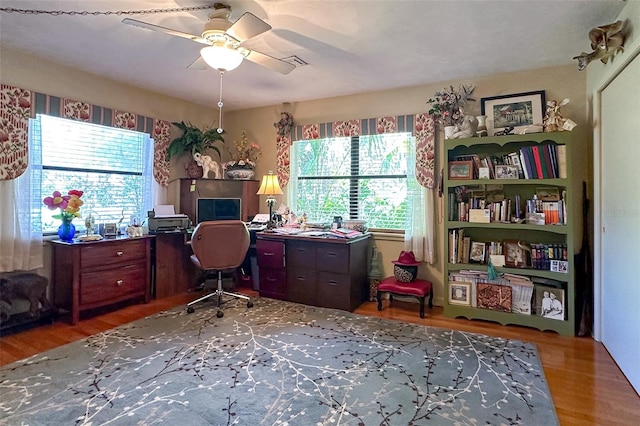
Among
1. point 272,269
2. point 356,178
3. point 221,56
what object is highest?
point 221,56

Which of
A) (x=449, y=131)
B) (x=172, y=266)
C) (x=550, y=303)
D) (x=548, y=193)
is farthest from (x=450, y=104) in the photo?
(x=172, y=266)

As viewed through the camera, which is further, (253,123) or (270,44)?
(253,123)

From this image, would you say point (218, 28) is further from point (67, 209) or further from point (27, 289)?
point (27, 289)

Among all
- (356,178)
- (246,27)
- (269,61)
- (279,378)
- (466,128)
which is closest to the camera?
(246,27)

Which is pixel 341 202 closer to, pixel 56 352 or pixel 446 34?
pixel 446 34

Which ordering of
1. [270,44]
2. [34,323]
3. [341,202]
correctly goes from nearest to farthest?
[270,44] → [34,323] → [341,202]

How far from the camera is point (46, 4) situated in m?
2.27

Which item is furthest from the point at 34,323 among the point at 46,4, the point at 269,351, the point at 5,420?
the point at 46,4

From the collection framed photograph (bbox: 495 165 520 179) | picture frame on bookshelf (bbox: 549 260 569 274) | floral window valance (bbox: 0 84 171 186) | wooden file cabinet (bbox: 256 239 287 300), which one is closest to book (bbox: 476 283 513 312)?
picture frame on bookshelf (bbox: 549 260 569 274)

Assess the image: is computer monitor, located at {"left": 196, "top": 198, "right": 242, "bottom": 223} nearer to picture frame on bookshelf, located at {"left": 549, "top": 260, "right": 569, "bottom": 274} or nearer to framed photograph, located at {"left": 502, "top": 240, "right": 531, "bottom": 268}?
framed photograph, located at {"left": 502, "top": 240, "right": 531, "bottom": 268}

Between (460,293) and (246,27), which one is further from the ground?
(246,27)

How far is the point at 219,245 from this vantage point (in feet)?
11.1

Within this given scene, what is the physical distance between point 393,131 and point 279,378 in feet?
9.26

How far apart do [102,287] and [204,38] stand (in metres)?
2.52
